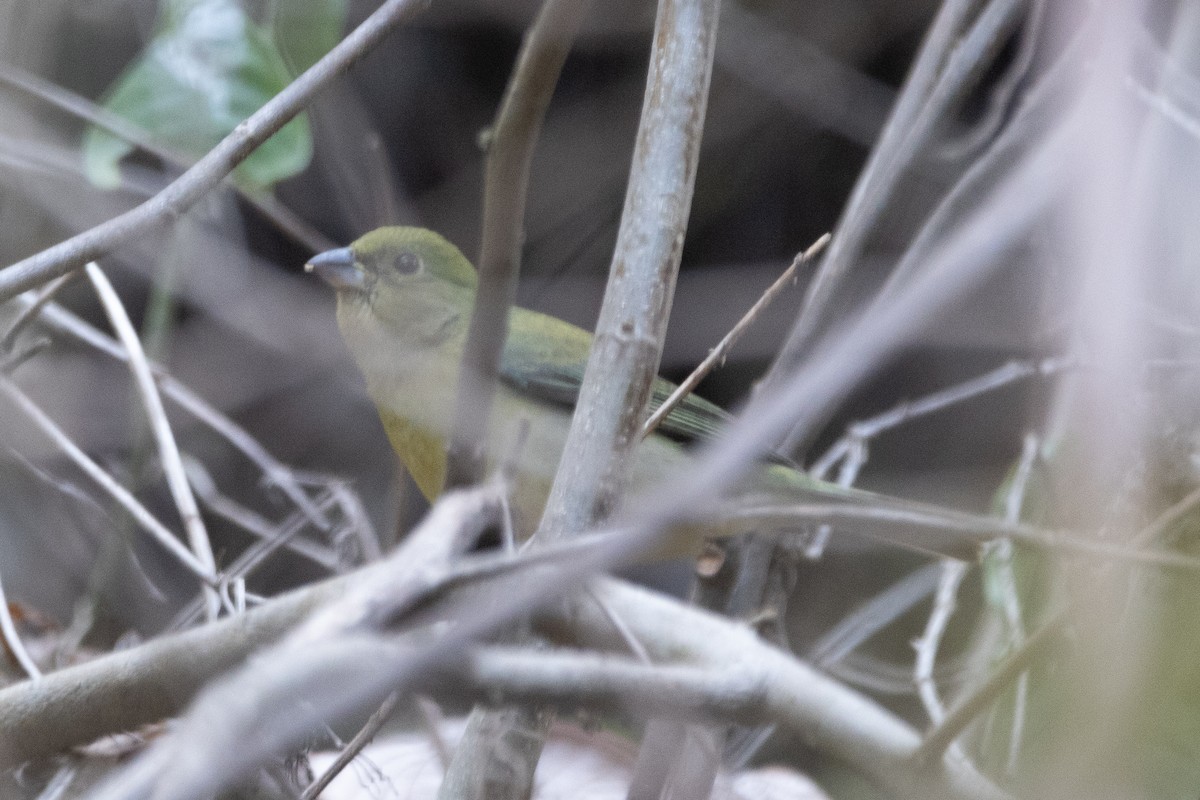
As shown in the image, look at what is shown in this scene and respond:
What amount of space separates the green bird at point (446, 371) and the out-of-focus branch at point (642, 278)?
114 cm

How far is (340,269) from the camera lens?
138 inches

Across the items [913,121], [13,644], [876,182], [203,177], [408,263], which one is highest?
[913,121]

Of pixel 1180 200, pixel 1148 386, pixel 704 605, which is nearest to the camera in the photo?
pixel 1148 386

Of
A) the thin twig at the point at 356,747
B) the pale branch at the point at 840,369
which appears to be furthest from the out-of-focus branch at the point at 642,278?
the pale branch at the point at 840,369

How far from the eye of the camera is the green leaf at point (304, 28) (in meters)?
3.05

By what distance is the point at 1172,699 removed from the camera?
152 centimetres

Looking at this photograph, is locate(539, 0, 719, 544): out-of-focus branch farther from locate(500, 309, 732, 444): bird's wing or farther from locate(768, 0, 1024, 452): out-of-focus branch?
locate(500, 309, 732, 444): bird's wing

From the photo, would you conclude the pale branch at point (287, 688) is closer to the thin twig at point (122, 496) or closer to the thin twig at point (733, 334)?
the thin twig at point (733, 334)

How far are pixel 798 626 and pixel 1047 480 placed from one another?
2.13 m

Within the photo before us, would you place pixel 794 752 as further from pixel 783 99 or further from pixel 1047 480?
pixel 783 99

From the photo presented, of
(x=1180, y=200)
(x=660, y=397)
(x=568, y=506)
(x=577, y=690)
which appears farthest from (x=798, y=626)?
(x=577, y=690)

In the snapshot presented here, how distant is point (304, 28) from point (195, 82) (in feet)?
1.56

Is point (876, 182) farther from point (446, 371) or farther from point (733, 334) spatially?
point (733, 334)

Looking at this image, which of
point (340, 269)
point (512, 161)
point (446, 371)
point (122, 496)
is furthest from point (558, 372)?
point (512, 161)
